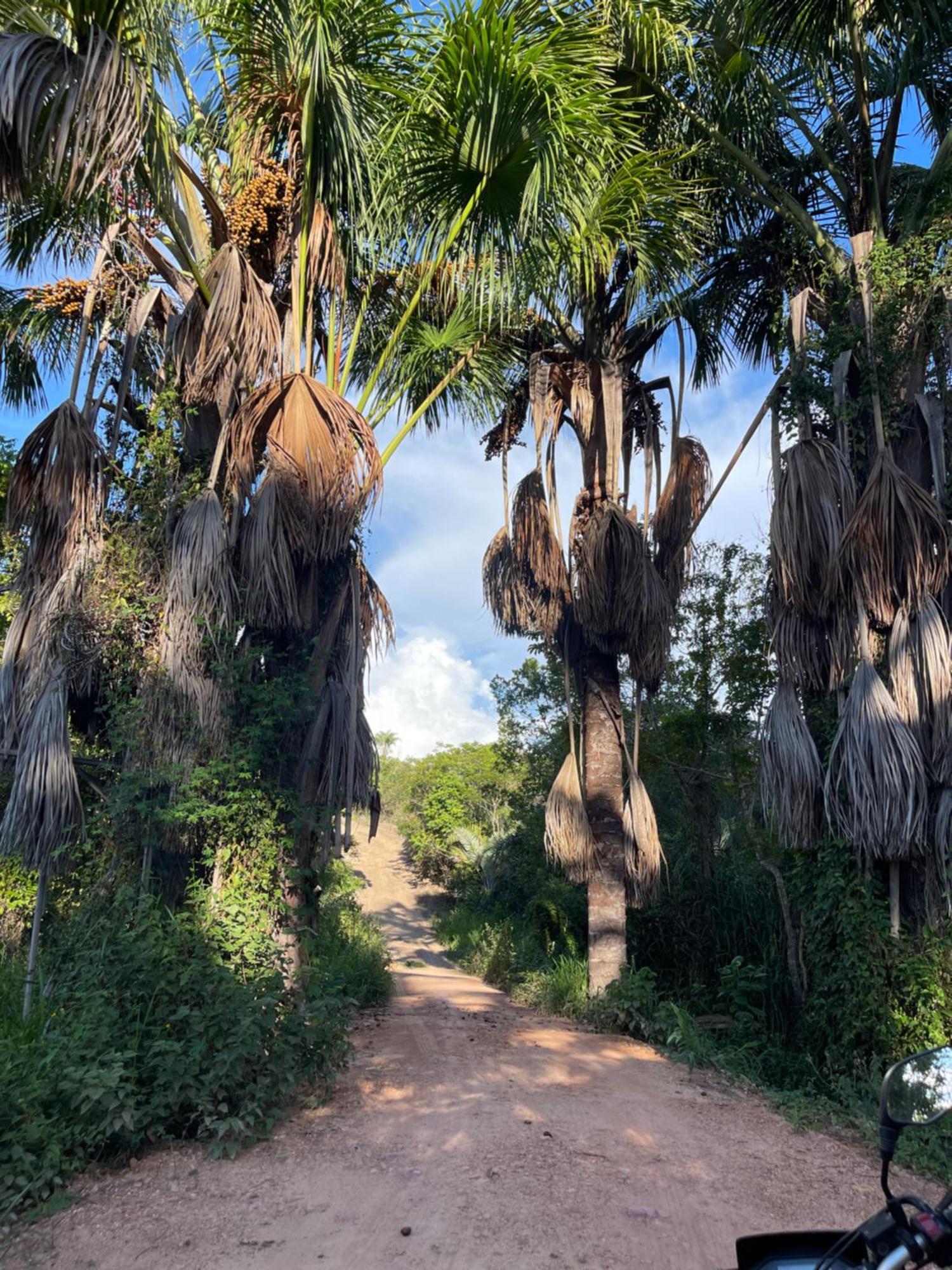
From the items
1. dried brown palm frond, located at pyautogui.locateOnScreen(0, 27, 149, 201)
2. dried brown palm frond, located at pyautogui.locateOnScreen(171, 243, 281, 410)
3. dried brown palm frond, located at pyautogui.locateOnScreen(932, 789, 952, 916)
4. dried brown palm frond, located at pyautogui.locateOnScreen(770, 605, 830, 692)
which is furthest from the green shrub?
dried brown palm frond, located at pyautogui.locateOnScreen(0, 27, 149, 201)

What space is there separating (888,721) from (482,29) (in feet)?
20.5

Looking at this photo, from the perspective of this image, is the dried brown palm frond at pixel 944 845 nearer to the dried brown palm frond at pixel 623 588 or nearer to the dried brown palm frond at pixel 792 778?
the dried brown palm frond at pixel 792 778

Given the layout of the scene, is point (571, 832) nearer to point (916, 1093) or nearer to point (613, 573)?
point (613, 573)

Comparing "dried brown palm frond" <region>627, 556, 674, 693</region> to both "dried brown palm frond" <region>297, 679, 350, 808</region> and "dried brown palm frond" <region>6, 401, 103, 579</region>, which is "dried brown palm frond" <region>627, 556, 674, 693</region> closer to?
"dried brown palm frond" <region>297, 679, 350, 808</region>

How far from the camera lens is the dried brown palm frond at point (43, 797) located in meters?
6.76

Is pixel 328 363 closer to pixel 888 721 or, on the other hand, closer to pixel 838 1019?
pixel 888 721

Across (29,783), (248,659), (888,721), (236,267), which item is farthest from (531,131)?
(29,783)

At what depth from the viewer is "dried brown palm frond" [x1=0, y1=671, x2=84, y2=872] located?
6762 millimetres

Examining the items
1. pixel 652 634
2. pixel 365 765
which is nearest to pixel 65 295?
pixel 365 765

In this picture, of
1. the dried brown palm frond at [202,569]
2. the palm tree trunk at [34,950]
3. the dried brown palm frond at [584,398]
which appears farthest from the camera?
the dried brown palm frond at [584,398]

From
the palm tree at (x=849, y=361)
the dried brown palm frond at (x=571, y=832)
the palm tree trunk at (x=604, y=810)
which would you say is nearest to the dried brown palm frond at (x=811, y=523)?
the palm tree at (x=849, y=361)

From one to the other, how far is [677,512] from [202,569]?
6.24m

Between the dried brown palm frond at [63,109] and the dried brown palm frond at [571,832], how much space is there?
754 cm

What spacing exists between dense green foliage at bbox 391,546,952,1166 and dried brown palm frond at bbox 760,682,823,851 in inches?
12.6
